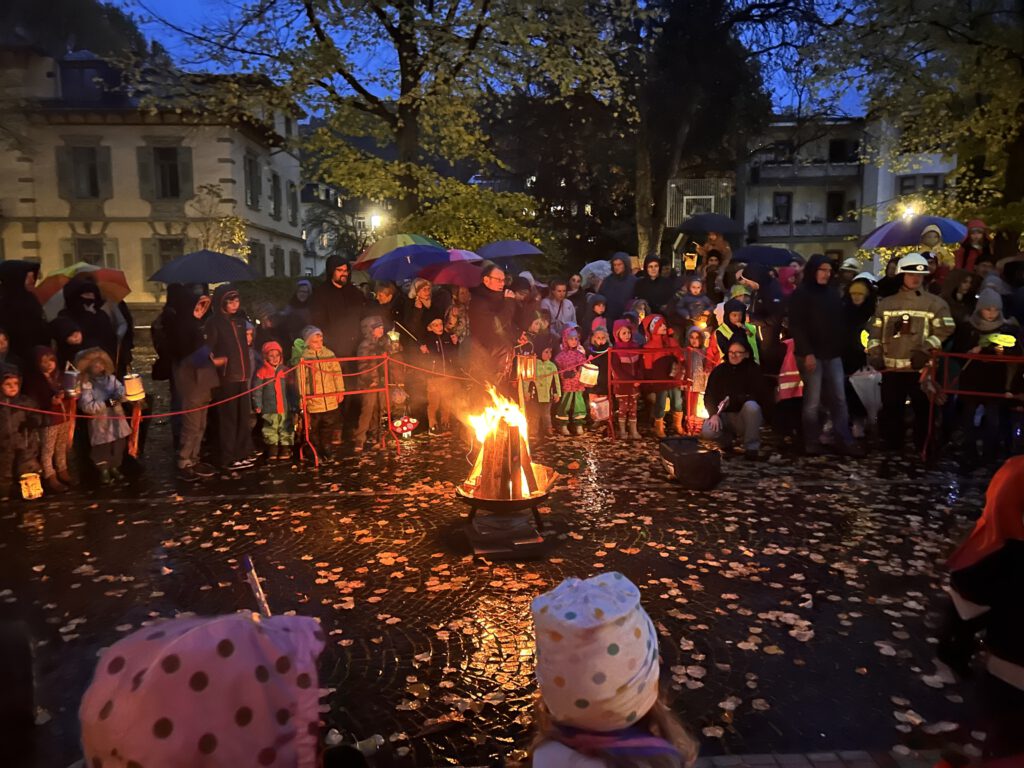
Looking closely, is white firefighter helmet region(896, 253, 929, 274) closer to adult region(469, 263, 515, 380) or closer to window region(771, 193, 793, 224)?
adult region(469, 263, 515, 380)

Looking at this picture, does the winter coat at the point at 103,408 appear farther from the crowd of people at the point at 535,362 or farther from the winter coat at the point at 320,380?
the winter coat at the point at 320,380

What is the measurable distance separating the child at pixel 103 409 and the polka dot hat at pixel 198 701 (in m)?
8.34

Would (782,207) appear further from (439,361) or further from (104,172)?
(439,361)

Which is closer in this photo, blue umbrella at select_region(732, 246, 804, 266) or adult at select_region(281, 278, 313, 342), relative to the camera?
adult at select_region(281, 278, 313, 342)

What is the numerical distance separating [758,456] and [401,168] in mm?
13630

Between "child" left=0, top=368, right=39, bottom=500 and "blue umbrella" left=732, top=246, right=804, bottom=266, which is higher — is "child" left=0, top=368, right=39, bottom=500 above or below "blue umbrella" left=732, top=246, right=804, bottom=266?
below

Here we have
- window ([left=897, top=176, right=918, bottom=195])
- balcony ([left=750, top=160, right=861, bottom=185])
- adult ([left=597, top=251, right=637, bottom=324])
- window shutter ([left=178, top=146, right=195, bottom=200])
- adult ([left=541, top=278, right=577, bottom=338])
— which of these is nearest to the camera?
adult ([left=541, top=278, right=577, bottom=338])

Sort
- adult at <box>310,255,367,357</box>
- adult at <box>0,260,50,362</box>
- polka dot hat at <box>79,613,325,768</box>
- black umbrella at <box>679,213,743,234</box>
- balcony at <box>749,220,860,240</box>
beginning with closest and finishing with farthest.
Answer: polka dot hat at <box>79,613,325,768</box> → adult at <box>0,260,50,362</box> → adult at <box>310,255,367,357</box> → black umbrella at <box>679,213,743,234</box> → balcony at <box>749,220,860,240</box>

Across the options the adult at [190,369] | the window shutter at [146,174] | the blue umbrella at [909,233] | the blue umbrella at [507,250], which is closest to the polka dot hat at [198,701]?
the adult at [190,369]

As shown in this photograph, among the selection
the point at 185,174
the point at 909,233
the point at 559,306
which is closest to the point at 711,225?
the point at 909,233

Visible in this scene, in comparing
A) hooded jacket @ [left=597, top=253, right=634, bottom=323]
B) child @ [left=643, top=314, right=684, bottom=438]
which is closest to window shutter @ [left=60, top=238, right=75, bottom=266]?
hooded jacket @ [left=597, top=253, right=634, bottom=323]

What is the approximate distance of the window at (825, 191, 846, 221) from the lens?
50812mm

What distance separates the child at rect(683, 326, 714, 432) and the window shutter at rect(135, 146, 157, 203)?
31639mm

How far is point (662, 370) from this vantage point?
451 inches
